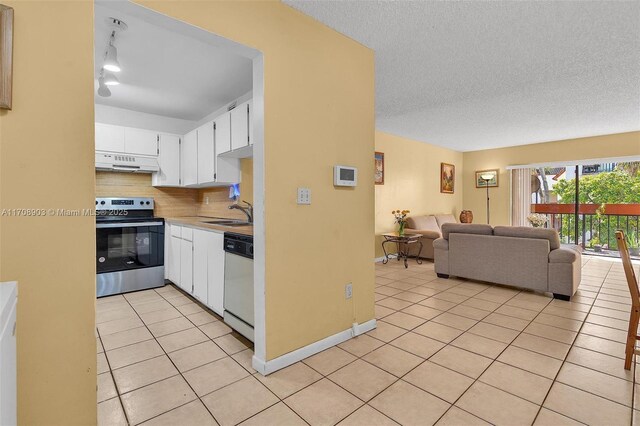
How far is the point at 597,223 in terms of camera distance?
652 centimetres

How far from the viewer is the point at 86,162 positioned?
52.7 inches

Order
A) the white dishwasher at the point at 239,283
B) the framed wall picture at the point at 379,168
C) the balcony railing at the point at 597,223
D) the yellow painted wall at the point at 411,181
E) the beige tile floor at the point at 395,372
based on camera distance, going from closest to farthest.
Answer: the beige tile floor at the point at 395,372 < the white dishwasher at the point at 239,283 < the framed wall picture at the point at 379,168 < the yellow painted wall at the point at 411,181 < the balcony railing at the point at 597,223

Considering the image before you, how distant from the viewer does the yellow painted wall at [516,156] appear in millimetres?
5738

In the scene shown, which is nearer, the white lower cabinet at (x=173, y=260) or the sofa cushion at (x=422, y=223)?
the white lower cabinet at (x=173, y=260)

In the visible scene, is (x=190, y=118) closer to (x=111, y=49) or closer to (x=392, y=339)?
(x=111, y=49)

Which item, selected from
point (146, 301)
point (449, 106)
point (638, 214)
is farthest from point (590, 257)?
point (146, 301)

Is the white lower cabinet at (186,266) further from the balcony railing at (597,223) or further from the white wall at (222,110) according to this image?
the balcony railing at (597,223)

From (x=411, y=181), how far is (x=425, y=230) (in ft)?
3.82

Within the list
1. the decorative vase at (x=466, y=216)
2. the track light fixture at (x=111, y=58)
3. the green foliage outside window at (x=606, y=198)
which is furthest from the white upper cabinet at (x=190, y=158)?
the green foliage outside window at (x=606, y=198)

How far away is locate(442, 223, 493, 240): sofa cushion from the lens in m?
4.00

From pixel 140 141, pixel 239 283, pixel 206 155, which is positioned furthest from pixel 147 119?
pixel 239 283

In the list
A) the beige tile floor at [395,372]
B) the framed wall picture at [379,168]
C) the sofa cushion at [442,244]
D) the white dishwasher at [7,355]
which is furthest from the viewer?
the framed wall picture at [379,168]

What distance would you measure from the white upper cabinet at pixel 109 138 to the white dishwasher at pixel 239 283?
7.50 feet

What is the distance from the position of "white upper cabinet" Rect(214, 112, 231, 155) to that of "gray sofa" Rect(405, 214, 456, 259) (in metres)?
3.83
